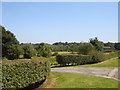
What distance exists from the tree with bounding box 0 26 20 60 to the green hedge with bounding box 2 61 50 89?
28.9 m

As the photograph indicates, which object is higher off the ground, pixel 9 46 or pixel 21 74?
pixel 9 46

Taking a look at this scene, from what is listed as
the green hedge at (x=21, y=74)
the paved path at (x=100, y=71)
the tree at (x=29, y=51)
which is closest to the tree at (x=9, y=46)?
the tree at (x=29, y=51)

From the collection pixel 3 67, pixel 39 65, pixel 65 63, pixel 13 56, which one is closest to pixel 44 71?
pixel 39 65

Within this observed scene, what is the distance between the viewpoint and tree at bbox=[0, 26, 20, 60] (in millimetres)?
39344

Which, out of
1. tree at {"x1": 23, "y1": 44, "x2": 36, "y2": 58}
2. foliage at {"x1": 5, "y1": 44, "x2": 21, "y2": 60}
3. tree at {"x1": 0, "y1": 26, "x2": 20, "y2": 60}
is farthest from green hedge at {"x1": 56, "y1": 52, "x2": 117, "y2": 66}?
tree at {"x1": 0, "y1": 26, "x2": 20, "y2": 60}

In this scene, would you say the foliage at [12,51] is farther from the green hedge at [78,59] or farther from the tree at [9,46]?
the green hedge at [78,59]

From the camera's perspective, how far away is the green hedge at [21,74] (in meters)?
9.48

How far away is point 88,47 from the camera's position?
4356cm

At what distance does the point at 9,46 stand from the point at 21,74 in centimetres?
3163

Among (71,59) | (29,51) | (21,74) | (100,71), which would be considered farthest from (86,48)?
(21,74)

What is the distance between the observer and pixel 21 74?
412 inches

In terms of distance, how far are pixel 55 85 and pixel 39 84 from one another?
4.95 ft

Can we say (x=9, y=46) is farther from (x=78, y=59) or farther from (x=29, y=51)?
(x=78, y=59)

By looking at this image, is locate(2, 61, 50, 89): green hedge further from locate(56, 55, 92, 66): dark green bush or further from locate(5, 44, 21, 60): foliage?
locate(5, 44, 21, 60): foliage
